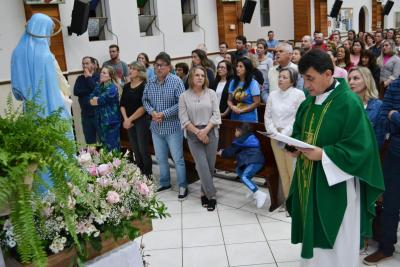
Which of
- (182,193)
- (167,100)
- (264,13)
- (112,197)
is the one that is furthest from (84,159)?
(264,13)

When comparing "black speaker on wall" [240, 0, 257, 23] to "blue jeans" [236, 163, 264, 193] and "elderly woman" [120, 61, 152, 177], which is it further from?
"blue jeans" [236, 163, 264, 193]

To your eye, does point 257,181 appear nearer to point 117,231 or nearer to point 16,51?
point 16,51

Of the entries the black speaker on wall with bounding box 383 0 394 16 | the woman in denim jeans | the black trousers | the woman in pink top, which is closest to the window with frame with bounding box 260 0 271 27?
the black speaker on wall with bounding box 383 0 394 16

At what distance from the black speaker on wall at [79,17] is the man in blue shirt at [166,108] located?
3.23 m

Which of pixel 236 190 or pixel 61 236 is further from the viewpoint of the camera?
pixel 236 190

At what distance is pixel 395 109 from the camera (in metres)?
3.28

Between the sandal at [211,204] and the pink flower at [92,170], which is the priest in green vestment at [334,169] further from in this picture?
the sandal at [211,204]

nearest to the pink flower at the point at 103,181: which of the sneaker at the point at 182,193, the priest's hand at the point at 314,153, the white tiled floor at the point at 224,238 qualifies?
the priest's hand at the point at 314,153

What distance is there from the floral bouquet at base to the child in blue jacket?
263 cm

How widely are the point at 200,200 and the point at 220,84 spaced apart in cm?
174

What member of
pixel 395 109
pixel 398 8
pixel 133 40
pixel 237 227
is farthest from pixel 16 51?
pixel 398 8

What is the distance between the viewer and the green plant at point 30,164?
1.40 m

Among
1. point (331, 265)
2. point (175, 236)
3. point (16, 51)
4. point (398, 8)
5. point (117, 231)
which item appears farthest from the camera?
point (398, 8)

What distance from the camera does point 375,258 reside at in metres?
3.52
